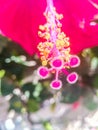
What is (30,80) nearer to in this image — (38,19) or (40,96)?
(40,96)

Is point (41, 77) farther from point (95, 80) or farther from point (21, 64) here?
point (95, 80)

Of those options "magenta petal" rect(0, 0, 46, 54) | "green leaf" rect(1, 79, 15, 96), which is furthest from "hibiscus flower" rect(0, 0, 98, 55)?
"green leaf" rect(1, 79, 15, 96)

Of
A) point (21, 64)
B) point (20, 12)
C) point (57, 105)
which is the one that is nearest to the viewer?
point (20, 12)

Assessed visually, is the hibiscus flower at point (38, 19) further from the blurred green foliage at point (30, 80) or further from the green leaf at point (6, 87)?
the green leaf at point (6, 87)

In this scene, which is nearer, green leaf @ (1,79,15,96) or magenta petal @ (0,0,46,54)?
magenta petal @ (0,0,46,54)

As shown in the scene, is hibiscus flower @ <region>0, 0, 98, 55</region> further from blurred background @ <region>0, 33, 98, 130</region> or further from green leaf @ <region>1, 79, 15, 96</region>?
green leaf @ <region>1, 79, 15, 96</region>

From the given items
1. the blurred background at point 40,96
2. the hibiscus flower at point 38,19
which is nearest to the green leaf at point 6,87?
the blurred background at point 40,96

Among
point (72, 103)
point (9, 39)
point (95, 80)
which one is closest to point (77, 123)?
point (72, 103)
